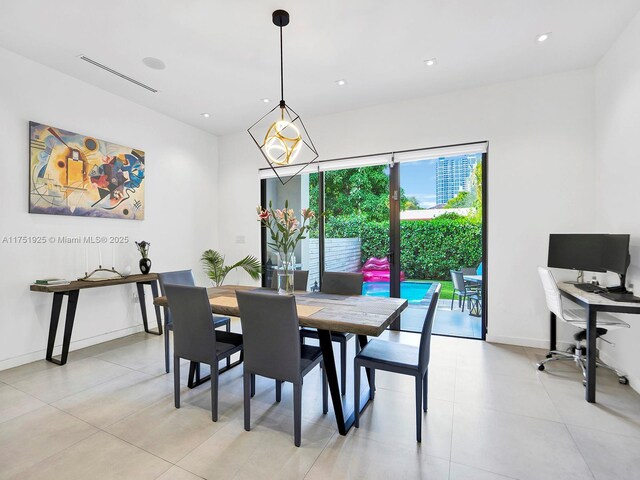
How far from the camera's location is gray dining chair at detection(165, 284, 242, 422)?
84.6 inches

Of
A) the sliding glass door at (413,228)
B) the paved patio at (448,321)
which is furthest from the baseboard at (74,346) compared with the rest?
the paved patio at (448,321)

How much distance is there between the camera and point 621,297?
2.41 m

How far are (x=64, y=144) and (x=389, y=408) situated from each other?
4075 mm

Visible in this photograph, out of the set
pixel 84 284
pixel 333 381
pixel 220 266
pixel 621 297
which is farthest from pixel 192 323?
pixel 621 297

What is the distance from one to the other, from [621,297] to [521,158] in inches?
68.6

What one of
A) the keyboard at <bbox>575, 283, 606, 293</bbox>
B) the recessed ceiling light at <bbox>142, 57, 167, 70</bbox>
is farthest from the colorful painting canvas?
the keyboard at <bbox>575, 283, 606, 293</bbox>

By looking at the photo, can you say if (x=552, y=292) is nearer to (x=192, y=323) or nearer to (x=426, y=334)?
(x=426, y=334)

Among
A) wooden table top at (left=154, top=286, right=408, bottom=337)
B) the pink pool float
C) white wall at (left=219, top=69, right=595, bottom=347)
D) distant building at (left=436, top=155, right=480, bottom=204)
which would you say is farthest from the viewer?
the pink pool float

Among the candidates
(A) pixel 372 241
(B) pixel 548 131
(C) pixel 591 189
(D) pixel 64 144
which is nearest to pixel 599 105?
(B) pixel 548 131

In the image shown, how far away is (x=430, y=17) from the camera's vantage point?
8.25ft

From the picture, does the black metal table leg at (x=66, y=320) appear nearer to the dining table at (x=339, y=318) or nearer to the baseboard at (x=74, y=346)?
the baseboard at (x=74, y=346)

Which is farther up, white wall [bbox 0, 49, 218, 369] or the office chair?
white wall [bbox 0, 49, 218, 369]

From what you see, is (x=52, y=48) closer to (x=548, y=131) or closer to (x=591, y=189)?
(x=548, y=131)

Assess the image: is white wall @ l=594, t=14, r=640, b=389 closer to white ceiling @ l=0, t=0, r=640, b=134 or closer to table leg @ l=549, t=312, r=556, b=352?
white ceiling @ l=0, t=0, r=640, b=134
